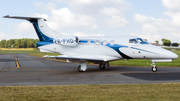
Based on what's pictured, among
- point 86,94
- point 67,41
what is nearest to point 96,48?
point 67,41

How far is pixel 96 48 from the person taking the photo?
1889cm

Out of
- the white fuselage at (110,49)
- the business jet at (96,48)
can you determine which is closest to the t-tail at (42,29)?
the business jet at (96,48)

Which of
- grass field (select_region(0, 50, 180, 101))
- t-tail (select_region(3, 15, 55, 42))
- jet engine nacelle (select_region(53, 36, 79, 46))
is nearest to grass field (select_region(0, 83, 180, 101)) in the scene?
grass field (select_region(0, 50, 180, 101))

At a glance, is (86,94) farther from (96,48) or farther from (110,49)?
(96,48)

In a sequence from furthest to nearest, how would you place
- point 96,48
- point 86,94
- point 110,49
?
point 96,48 → point 110,49 → point 86,94

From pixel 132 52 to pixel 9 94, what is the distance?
1182 cm

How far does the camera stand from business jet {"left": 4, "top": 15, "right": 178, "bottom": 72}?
1698 centimetres

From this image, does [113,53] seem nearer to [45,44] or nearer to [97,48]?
[97,48]

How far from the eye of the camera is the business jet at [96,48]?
1698 cm

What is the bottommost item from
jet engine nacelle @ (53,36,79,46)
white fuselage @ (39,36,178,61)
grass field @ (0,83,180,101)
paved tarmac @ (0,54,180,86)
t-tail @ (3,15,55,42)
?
grass field @ (0,83,180,101)

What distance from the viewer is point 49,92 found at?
880cm

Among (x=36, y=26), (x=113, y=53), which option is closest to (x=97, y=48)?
(x=113, y=53)

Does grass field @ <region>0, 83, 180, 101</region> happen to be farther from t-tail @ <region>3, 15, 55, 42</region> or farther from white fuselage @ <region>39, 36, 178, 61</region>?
t-tail @ <region>3, 15, 55, 42</region>

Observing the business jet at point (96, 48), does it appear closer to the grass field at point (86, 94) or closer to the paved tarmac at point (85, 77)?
the paved tarmac at point (85, 77)
